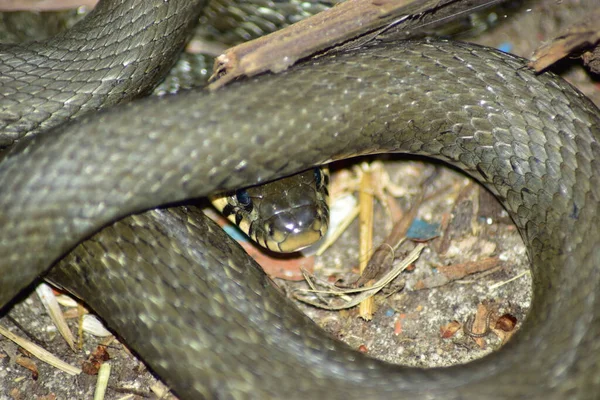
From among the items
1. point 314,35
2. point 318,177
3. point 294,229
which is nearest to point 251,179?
point 294,229

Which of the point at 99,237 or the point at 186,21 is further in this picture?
the point at 186,21

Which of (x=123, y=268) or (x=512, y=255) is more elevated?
(x=512, y=255)

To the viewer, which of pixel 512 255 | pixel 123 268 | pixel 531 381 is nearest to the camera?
pixel 531 381

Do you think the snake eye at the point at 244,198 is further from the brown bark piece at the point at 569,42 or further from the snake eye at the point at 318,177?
the brown bark piece at the point at 569,42

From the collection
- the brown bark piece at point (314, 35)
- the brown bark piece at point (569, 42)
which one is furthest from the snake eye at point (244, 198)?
the brown bark piece at point (569, 42)

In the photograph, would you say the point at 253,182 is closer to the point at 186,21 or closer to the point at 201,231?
the point at 201,231

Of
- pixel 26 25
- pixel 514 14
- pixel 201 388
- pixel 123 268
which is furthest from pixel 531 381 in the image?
pixel 26 25

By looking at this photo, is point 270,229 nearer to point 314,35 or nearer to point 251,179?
point 251,179
